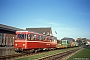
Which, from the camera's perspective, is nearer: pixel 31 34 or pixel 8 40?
pixel 31 34

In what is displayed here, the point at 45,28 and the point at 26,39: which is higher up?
the point at 45,28

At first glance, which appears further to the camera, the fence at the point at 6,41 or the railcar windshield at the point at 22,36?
the fence at the point at 6,41

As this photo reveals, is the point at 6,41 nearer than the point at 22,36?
No

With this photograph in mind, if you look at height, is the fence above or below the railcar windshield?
below

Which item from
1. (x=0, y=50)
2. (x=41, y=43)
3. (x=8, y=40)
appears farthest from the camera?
(x=8, y=40)

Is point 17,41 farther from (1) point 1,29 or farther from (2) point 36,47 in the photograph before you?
(1) point 1,29

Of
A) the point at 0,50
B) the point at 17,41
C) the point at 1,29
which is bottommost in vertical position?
the point at 0,50

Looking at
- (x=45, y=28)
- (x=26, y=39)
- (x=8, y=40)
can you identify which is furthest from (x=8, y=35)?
(x=45, y=28)

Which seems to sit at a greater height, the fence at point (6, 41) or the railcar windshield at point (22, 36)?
the railcar windshield at point (22, 36)

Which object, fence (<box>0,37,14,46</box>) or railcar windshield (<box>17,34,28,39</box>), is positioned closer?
railcar windshield (<box>17,34,28,39</box>)

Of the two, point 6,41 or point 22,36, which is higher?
point 22,36

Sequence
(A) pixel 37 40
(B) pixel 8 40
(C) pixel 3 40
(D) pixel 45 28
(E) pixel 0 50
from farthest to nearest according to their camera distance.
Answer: (D) pixel 45 28 → (B) pixel 8 40 → (C) pixel 3 40 → (A) pixel 37 40 → (E) pixel 0 50

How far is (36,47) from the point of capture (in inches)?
926

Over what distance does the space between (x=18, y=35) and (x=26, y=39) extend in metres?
1.56
